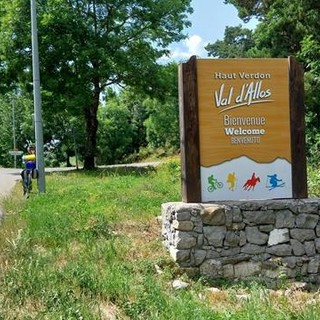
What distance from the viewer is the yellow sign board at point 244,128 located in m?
8.02

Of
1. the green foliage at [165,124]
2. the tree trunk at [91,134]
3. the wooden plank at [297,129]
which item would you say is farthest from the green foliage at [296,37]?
the green foliage at [165,124]

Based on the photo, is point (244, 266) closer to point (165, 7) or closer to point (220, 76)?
point (220, 76)

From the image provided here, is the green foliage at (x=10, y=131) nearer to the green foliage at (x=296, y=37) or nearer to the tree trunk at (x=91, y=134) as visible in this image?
the tree trunk at (x=91, y=134)

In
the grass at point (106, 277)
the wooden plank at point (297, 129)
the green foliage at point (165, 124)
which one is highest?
the green foliage at point (165, 124)

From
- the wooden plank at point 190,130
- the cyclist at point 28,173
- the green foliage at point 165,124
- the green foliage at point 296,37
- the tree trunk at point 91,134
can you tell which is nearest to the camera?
the wooden plank at point 190,130

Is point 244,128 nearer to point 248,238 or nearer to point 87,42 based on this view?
point 248,238

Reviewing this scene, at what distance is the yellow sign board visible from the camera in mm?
8016

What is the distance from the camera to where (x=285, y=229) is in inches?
306

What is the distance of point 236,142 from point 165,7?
20113 mm

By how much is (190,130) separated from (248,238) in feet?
5.86

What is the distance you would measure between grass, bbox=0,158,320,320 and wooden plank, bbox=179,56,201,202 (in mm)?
1044

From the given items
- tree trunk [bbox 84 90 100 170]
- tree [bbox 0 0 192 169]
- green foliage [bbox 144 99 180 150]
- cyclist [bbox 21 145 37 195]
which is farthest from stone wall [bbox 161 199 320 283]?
green foliage [bbox 144 99 180 150]

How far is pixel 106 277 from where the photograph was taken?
6070 millimetres

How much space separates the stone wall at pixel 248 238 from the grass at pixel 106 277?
1.15 feet
